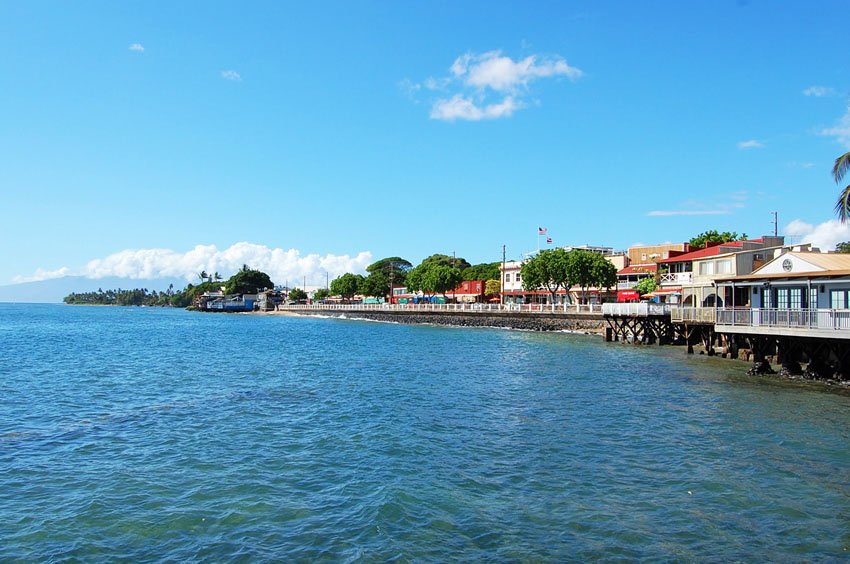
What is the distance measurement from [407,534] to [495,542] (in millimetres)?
1618

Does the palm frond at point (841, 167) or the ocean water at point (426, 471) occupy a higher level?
the palm frond at point (841, 167)

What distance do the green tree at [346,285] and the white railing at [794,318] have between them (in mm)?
143008

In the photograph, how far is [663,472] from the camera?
1479cm

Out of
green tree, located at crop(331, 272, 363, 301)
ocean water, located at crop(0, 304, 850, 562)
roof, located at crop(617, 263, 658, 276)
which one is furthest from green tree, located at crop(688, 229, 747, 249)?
green tree, located at crop(331, 272, 363, 301)

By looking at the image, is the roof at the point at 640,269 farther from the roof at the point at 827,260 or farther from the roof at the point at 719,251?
the roof at the point at 827,260

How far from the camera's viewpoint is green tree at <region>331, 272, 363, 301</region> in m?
173

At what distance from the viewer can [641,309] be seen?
54281 millimetres

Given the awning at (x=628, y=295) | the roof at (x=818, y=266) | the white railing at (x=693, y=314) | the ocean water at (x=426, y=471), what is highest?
the roof at (x=818, y=266)

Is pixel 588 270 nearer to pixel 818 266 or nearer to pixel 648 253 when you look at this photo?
pixel 648 253

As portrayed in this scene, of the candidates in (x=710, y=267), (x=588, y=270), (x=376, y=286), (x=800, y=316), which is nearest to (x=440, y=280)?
(x=588, y=270)

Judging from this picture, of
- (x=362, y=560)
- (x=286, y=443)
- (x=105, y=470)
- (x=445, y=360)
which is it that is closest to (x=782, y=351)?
(x=445, y=360)

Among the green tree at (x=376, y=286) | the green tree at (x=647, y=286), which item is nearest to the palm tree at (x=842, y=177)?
the green tree at (x=647, y=286)

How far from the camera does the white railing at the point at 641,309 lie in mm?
53469

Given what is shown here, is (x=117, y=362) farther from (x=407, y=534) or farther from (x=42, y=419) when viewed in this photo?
(x=407, y=534)
